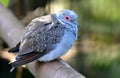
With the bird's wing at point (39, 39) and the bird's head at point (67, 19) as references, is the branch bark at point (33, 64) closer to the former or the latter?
the bird's wing at point (39, 39)

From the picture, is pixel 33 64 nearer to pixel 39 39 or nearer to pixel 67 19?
pixel 39 39

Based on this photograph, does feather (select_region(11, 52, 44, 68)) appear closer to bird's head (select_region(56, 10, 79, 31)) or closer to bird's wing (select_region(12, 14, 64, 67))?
bird's wing (select_region(12, 14, 64, 67))

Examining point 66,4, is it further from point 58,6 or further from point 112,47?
point 112,47

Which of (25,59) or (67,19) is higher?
(67,19)

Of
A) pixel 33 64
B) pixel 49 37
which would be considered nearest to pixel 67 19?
pixel 49 37

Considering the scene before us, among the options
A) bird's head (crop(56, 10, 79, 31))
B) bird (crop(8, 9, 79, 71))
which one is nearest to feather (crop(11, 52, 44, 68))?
bird (crop(8, 9, 79, 71))

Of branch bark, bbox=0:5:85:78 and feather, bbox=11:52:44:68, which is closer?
branch bark, bbox=0:5:85:78

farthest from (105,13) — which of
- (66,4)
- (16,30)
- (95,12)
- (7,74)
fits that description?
(16,30)
